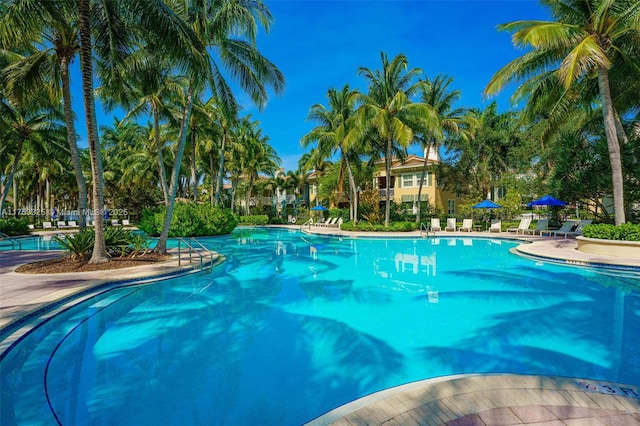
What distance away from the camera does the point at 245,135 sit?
33.6 m

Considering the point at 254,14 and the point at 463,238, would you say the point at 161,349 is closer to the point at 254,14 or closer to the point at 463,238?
the point at 254,14

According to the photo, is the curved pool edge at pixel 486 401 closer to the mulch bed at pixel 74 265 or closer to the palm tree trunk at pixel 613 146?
the mulch bed at pixel 74 265

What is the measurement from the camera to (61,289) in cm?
784

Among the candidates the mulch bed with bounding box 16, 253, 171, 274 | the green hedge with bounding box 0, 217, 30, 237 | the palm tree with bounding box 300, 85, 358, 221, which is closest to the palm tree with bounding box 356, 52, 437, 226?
the palm tree with bounding box 300, 85, 358, 221

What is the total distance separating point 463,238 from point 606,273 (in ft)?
37.6

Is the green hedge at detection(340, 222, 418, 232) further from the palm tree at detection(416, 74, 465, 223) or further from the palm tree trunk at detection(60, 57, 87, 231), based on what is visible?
the palm tree trunk at detection(60, 57, 87, 231)

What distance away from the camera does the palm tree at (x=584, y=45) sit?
36.3 ft

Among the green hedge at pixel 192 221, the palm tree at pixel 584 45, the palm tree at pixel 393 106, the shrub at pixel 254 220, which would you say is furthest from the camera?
the shrub at pixel 254 220

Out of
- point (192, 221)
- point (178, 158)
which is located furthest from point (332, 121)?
point (178, 158)

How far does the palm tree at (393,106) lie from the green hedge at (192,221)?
38.5 feet

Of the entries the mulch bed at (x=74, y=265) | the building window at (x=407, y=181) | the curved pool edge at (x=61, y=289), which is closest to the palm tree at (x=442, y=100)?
the building window at (x=407, y=181)

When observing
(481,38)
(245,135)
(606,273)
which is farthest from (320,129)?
(606,273)

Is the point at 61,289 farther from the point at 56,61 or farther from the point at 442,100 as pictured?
the point at 442,100

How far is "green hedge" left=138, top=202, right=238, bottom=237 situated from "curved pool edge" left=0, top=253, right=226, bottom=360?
9167 millimetres
